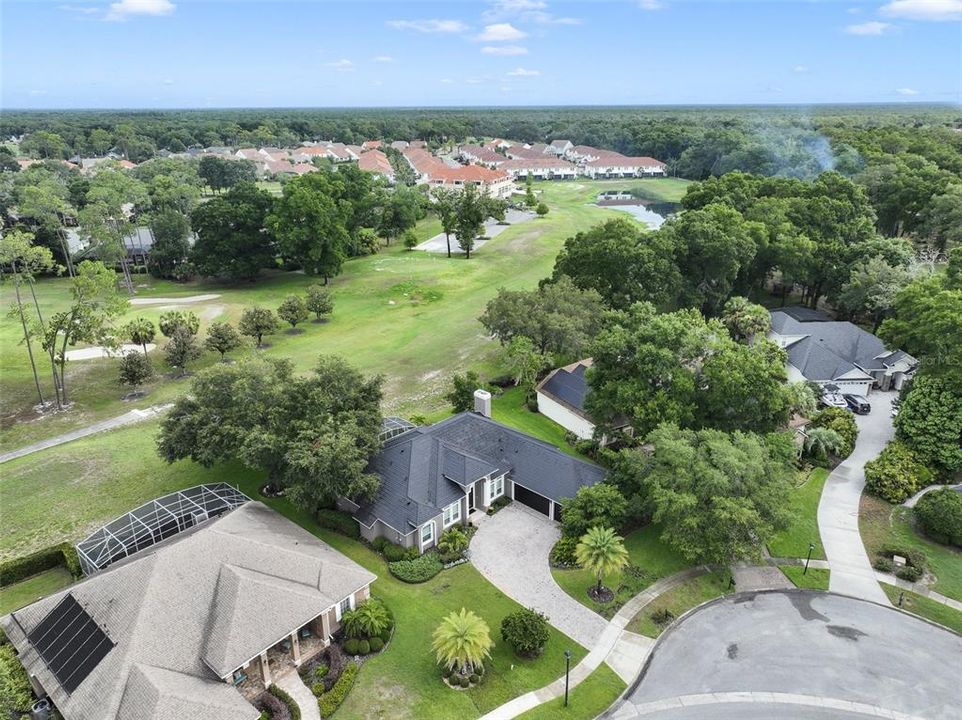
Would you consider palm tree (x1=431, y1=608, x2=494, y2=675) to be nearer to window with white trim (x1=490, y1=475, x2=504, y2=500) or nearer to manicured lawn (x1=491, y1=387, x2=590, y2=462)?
window with white trim (x1=490, y1=475, x2=504, y2=500)

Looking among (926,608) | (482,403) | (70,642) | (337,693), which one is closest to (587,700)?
(337,693)

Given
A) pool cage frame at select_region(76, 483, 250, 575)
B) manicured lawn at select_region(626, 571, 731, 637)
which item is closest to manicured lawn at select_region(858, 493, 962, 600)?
manicured lawn at select_region(626, 571, 731, 637)

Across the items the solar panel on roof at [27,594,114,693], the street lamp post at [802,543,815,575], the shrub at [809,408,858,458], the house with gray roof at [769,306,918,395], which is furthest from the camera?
the house with gray roof at [769,306,918,395]

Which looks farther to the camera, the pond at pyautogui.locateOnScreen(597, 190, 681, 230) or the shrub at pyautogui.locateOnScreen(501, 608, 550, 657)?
the pond at pyautogui.locateOnScreen(597, 190, 681, 230)

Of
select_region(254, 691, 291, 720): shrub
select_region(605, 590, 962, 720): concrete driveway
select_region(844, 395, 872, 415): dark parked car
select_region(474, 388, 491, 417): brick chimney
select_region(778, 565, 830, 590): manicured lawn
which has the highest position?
select_region(474, 388, 491, 417): brick chimney

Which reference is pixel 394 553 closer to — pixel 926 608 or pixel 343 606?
pixel 343 606

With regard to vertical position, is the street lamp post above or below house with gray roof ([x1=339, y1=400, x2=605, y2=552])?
below

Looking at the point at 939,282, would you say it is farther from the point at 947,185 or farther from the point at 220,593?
the point at 220,593
